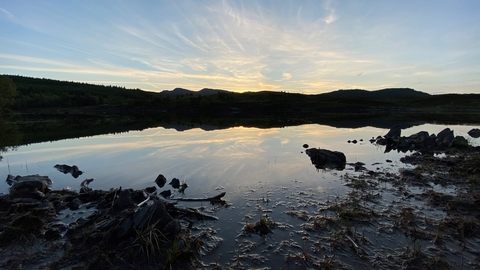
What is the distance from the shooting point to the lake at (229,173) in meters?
9.23

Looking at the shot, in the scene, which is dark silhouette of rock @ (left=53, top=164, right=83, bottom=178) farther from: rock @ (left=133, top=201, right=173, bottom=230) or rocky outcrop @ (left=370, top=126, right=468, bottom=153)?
rocky outcrop @ (left=370, top=126, right=468, bottom=153)

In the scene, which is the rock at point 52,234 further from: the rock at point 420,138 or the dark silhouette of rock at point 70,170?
the rock at point 420,138

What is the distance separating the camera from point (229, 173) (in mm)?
17406

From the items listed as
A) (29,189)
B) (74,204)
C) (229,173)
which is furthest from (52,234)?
(229,173)

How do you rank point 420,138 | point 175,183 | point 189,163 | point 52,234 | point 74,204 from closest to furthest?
point 52,234
point 74,204
point 175,183
point 189,163
point 420,138

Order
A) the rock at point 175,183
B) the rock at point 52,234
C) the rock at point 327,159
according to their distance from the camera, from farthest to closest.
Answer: the rock at point 327,159 → the rock at point 175,183 → the rock at point 52,234

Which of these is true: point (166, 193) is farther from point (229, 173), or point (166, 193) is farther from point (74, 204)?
point (229, 173)

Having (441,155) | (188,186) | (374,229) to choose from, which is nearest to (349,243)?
(374,229)

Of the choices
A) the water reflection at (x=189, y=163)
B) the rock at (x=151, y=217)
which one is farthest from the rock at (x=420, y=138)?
the rock at (x=151, y=217)

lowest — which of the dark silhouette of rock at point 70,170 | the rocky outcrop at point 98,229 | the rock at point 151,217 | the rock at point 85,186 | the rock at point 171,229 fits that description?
the dark silhouette of rock at point 70,170

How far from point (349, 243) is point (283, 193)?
520cm

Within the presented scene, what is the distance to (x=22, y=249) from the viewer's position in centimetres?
815

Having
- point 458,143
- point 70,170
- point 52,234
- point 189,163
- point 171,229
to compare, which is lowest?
point 70,170

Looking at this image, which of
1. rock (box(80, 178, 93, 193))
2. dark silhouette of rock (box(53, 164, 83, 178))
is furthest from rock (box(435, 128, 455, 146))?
dark silhouette of rock (box(53, 164, 83, 178))
